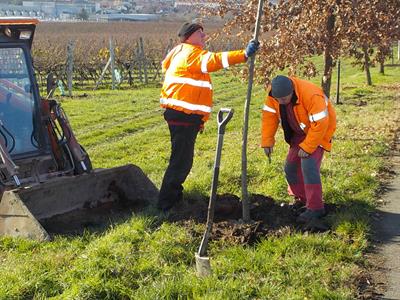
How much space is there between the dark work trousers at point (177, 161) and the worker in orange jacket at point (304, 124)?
85 centimetres

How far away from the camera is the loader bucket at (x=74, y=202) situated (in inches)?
230

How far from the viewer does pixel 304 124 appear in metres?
6.32

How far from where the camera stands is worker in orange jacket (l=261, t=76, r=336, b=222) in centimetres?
613

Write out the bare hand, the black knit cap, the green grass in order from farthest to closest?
the black knit cap → the bare hand → the green grass

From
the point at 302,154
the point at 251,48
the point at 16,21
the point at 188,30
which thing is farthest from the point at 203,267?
the point at 16,21

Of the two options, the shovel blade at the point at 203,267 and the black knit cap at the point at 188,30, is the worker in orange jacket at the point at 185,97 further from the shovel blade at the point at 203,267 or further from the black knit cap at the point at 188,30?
the shovel blade at the point at 203,267

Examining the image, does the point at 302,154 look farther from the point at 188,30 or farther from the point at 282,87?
the point at 188,30

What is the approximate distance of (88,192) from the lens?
687 cm

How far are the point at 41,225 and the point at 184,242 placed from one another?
148cm

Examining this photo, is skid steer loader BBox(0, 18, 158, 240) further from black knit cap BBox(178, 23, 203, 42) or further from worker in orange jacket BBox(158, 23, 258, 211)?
black knit cap BBox(178, 23, 203, 42)

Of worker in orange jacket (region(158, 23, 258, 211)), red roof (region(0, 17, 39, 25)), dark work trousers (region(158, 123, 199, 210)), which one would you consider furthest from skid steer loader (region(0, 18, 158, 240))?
worker in orange jacket (region(158, 23, 258, 211))

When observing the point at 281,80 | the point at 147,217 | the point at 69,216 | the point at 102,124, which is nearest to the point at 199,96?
the point at 281,80

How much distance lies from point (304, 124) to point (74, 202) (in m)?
2.72

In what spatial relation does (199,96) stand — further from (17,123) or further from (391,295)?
(391,295)
